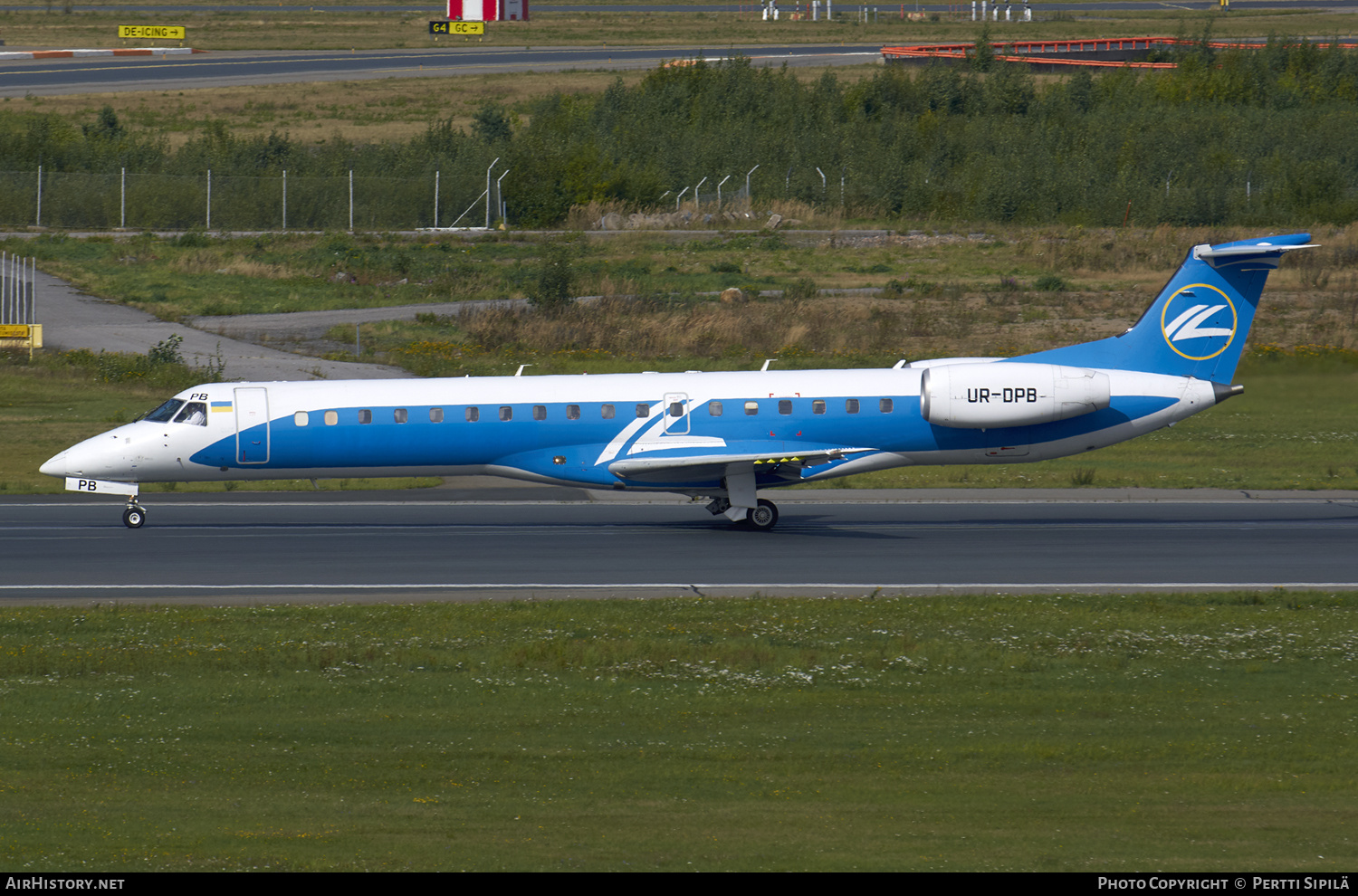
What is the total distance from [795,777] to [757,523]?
49.0 ft

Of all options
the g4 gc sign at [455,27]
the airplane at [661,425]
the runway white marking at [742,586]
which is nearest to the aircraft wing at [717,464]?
the airplane at [661,425]

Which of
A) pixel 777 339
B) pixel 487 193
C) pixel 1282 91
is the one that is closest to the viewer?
pixel 777 339

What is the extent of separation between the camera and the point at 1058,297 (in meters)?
55.6

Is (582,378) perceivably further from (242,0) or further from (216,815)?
→ (242,0)

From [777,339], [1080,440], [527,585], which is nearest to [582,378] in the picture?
[527,585]

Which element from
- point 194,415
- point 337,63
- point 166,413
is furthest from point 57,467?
point 337,63

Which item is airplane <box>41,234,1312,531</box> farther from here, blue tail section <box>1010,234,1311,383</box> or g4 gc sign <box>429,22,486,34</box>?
g4 gc sign <box>429,22,486,34</box>

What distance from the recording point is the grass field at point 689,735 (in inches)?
429

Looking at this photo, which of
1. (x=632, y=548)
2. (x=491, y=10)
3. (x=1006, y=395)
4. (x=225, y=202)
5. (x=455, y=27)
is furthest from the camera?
(x=491, y=10)

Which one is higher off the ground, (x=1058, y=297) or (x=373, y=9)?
(x=373, y=9)

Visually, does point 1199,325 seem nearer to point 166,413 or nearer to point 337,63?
point 166,413

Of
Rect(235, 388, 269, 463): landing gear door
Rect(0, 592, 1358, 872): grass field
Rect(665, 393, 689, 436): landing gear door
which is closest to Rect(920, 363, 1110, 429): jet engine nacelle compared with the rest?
Rect(665, 393, 689, 436): landing gear door

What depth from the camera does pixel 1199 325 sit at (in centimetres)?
2775

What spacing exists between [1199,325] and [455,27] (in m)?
93.6
